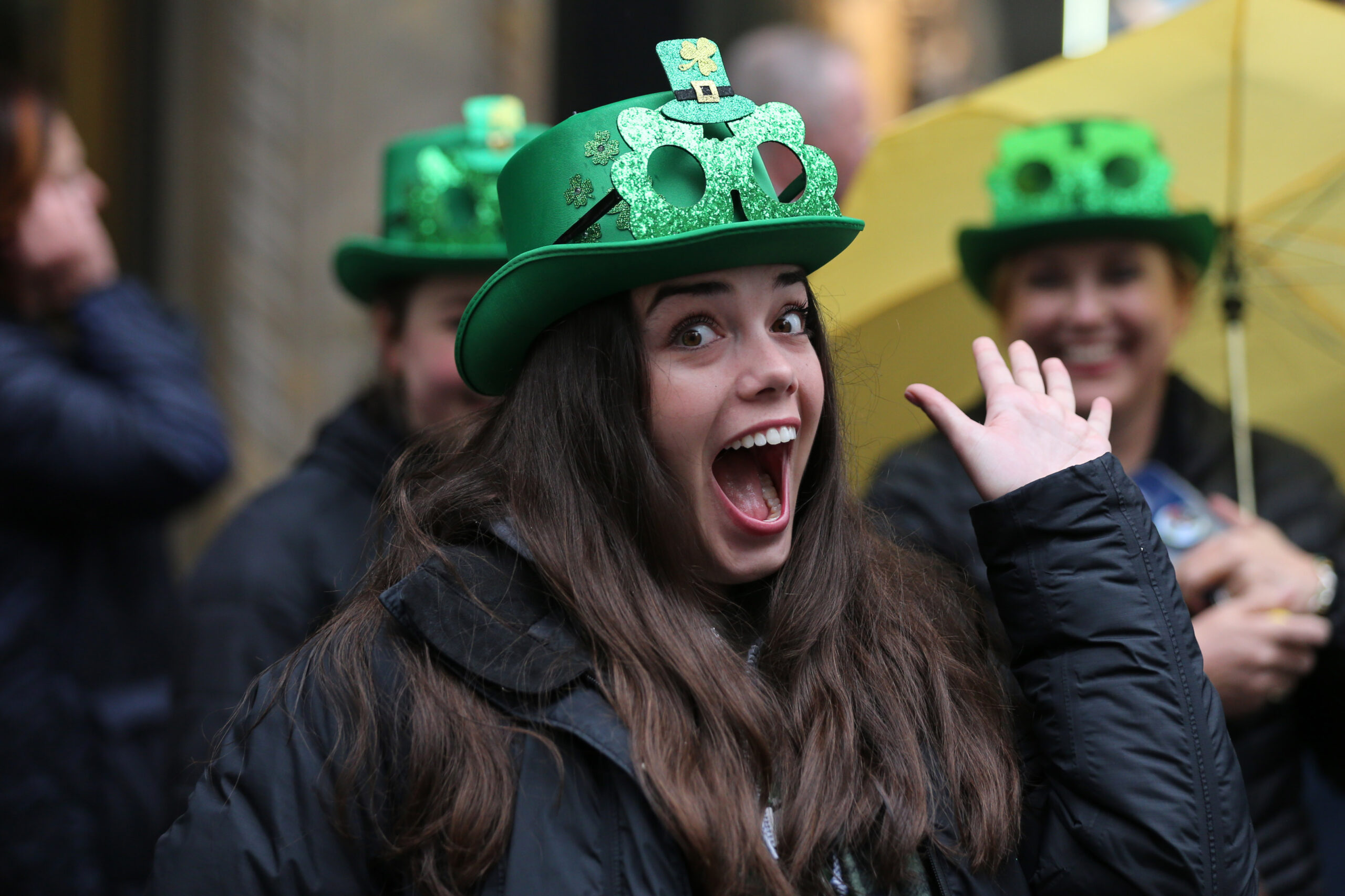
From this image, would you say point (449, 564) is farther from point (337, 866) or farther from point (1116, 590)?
point (1116, 590)

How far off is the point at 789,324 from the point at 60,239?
2286mm

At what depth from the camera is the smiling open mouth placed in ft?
7.39

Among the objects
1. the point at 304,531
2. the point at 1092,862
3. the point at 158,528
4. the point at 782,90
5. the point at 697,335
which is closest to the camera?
the point at 1092,862

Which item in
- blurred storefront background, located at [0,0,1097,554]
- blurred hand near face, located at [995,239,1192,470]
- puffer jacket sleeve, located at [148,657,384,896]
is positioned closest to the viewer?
puffer jacket sleeve, located at [148,657,384,896]

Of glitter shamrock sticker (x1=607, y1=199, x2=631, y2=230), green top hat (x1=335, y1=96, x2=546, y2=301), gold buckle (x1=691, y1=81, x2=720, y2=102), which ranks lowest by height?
green top hat (x1=335, y1=96, x2=546, y2=301)

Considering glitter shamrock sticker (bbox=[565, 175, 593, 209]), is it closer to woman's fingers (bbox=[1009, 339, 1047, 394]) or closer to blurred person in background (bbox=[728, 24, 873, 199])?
woman's fingers (bbox=[1009, 339, 1047, 394])

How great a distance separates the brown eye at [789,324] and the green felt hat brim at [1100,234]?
1.28 metres

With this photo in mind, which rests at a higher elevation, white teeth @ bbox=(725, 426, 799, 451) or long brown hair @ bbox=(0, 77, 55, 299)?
long brown hair @ bbox=(0, 77, 55, 299)

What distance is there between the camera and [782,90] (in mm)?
4949

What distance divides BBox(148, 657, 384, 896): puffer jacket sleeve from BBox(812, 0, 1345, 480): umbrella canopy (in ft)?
5.55

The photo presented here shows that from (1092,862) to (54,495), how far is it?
2.42 metres

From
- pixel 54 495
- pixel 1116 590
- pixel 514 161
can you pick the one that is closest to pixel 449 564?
pixel 514 161

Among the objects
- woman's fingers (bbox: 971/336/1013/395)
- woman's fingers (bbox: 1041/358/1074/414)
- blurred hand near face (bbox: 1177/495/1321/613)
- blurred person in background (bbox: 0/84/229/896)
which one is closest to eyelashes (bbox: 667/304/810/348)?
woman's fingers (bbox: 971/336/1013/395)

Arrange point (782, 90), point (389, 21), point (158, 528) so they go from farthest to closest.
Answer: point (389, 21)
point (782, 90)
point (158, 528)
